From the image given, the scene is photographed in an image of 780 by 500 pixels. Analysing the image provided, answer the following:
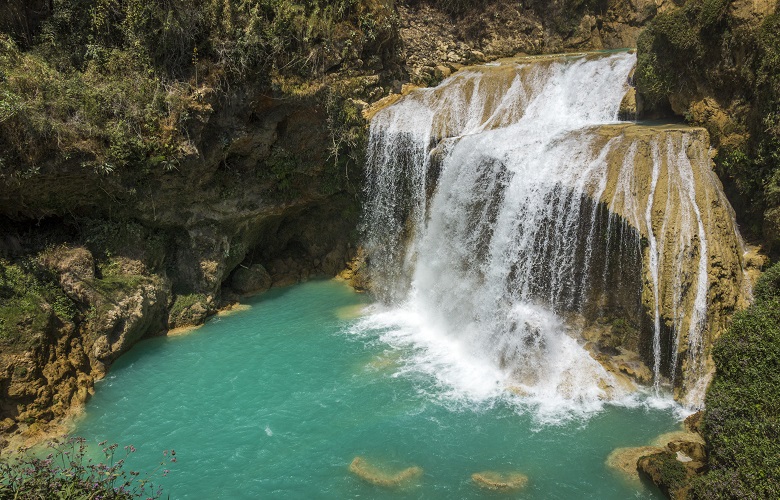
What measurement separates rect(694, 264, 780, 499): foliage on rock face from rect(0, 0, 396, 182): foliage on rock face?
11.7 metres

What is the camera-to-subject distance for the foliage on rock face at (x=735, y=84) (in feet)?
32.8

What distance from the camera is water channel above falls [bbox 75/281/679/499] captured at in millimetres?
8961

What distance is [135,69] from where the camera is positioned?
13.4 metres

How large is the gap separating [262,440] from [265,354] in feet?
10.3

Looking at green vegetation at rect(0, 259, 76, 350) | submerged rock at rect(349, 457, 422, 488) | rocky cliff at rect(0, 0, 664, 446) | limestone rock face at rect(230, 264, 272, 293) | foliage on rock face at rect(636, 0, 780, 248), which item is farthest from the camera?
limestone rock face at rect(230, 264, 272, 293)

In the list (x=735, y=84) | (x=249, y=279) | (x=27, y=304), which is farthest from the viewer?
(x=249, y=279)

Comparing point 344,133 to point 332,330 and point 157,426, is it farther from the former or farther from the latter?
point 157,426

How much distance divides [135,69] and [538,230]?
34.9ft

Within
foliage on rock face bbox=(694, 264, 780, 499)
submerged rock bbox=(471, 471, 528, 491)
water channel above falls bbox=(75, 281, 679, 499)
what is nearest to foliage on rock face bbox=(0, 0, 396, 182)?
water channel above falls bbox=(75, 281, 679, 499)

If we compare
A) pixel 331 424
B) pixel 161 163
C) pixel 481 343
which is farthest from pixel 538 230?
pixel 161 163

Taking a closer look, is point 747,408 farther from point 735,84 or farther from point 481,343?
point 735,84

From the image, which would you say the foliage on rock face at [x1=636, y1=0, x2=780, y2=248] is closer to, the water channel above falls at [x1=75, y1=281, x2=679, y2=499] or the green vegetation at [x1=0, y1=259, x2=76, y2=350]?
the water channel above falls at [x1=75, y1=281, x2=679, y2=499]

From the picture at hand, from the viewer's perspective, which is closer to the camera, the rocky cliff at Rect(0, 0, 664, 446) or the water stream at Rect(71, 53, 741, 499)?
the water stream at Rect(71, 53, 741, 499)

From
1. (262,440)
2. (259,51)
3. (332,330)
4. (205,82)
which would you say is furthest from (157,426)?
(259,51)
